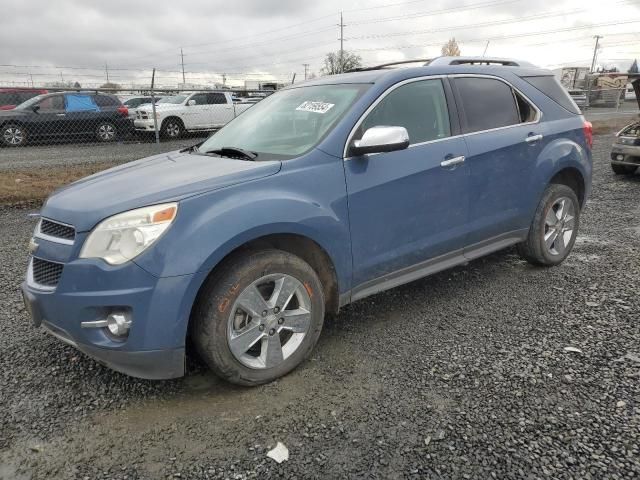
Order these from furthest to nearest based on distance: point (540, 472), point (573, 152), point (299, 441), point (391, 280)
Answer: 1. point (573, 152)
2. point (391, 280)
3. point (299, 441)
4. point (540, 472)

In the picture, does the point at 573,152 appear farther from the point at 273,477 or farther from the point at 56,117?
the point at 56,117

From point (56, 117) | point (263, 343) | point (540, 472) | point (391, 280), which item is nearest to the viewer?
point (540, 472)

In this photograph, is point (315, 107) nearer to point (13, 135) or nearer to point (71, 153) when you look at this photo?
point (71, 153)

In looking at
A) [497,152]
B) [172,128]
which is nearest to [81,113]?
[172,128]

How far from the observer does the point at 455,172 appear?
3.57 metres

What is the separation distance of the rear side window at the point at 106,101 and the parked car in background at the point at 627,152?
13.6m

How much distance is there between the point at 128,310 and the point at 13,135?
14.8m

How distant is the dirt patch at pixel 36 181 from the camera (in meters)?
7.55

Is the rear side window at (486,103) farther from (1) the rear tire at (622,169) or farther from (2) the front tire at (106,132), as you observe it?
(2) the front tire at (106,132)

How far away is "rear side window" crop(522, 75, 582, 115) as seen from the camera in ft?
14.5

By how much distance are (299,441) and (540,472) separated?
107 centimetres

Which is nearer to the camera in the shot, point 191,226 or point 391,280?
point 191,226

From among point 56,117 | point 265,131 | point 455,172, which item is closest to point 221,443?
point 265,131

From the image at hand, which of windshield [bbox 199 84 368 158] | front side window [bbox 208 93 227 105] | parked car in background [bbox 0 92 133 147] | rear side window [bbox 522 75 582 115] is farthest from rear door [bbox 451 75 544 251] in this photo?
front side window [bbox 208 93 227 105]
